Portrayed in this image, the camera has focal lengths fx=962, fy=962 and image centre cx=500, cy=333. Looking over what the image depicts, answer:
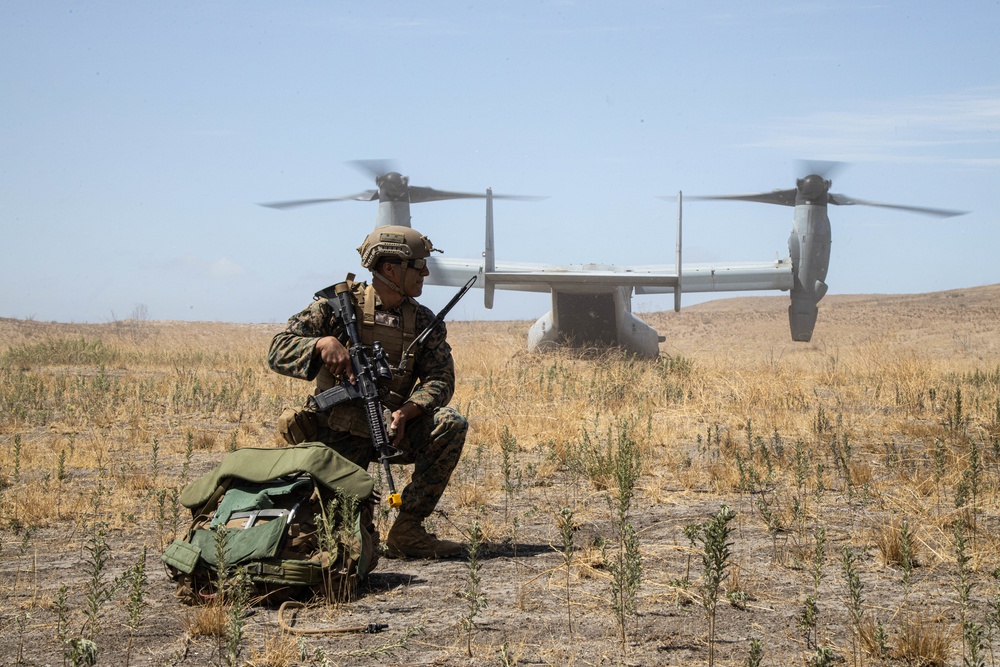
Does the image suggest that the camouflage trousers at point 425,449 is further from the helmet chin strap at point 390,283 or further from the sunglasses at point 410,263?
the sunglasses at point 410,263

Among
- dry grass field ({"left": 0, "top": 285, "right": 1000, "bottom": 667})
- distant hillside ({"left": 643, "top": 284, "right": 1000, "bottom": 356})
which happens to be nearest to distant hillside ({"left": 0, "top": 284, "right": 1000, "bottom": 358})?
distant hillside ({"left": 643, "top": 284, "right": 1000, "bottom": 356})

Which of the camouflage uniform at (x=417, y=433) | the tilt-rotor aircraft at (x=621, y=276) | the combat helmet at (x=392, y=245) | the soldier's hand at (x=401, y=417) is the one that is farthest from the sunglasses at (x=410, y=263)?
the tilt-rotor aircraft at (x=621, y=276)

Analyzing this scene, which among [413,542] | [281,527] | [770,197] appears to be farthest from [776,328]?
[281,527]

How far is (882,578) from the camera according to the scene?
15.3 ft

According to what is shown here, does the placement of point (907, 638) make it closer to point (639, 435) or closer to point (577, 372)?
point (639, 435)

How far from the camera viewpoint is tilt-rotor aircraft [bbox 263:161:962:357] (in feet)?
67.1

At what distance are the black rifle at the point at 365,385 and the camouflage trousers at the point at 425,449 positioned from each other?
17cm

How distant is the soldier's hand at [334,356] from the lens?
16.7 ft

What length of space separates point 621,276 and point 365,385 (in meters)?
14.9

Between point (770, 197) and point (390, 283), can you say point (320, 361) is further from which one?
point (770, 197)

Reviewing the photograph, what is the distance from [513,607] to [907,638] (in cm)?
164

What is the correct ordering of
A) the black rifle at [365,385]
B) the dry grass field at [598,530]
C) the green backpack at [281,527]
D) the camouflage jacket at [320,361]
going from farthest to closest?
the camouflage jacket at [320,361], the black rifle at [365,385], the green backpack at [281,527], the dry grass field at [598,530]

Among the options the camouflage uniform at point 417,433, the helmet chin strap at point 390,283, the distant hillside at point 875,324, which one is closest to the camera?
the camouflage uniform at point 417,433

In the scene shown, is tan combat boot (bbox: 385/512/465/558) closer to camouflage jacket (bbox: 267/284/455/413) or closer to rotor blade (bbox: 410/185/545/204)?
camouflage jacket (bbox: 267/284/455/413)
